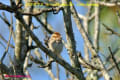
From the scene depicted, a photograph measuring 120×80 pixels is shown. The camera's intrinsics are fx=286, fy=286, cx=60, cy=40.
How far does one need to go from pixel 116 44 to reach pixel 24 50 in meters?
2.51

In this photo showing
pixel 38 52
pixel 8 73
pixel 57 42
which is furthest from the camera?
pixel 38 52

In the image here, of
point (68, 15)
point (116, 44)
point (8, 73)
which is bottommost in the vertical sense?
point (116, 44)

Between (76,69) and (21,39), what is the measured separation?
3.65 feet

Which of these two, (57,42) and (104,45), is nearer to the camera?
(57,42)

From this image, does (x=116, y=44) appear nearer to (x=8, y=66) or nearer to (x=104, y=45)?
(x=104, y=45)

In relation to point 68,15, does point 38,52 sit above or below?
below

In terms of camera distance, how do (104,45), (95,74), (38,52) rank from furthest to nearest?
1. (104,45)
2. (38,52)
3. (95,74)

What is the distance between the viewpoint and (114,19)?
20.1ft

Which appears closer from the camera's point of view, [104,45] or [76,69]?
[76,69]

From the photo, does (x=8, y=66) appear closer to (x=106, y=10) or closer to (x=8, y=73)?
(x=8, y=73)

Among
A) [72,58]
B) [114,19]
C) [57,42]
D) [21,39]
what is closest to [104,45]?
[114,19]

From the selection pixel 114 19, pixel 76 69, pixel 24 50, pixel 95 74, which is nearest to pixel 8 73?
pixel 24 50

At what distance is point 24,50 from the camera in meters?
3.39

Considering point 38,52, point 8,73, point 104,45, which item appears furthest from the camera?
point 104,45
